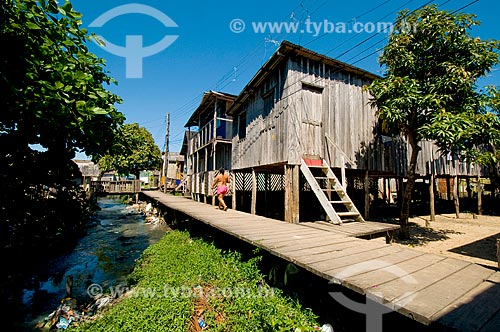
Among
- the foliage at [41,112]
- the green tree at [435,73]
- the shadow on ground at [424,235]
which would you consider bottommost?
the shadow on ground at [424,235]

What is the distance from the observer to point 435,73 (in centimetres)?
777

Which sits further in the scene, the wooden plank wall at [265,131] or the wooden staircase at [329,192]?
the wooden plank wall at [265,131]

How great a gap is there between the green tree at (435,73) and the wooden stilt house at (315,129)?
137 cm

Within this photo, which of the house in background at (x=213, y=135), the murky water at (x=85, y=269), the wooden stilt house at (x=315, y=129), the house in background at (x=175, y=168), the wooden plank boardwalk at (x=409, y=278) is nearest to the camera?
the wooden plank boardwalk at (x=409, y=278)

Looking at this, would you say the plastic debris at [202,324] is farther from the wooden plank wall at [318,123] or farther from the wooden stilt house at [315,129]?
the wooden plank wall at [318,123]

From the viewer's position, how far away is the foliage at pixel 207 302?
4.16 meters

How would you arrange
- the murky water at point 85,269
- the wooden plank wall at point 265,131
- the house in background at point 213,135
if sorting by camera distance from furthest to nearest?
1. the house in background at point 213,135
2. the wooden plank wall at point 265,131
3. the murky water at point 85,269

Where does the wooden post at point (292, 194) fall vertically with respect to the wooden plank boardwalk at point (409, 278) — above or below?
above

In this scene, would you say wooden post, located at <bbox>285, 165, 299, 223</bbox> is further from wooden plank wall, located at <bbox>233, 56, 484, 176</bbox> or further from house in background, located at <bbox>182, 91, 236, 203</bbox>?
house in background, located at <bbox>182, 91, 236, 203</bbox>

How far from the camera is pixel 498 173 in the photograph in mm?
15594

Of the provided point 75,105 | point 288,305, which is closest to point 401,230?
point 288,305

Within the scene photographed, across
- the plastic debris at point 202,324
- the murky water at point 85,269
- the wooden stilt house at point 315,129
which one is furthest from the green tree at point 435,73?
the murky water at point 85,269

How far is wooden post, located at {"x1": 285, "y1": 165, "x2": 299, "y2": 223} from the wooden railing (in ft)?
71.9

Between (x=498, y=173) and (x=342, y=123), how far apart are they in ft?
46.8
